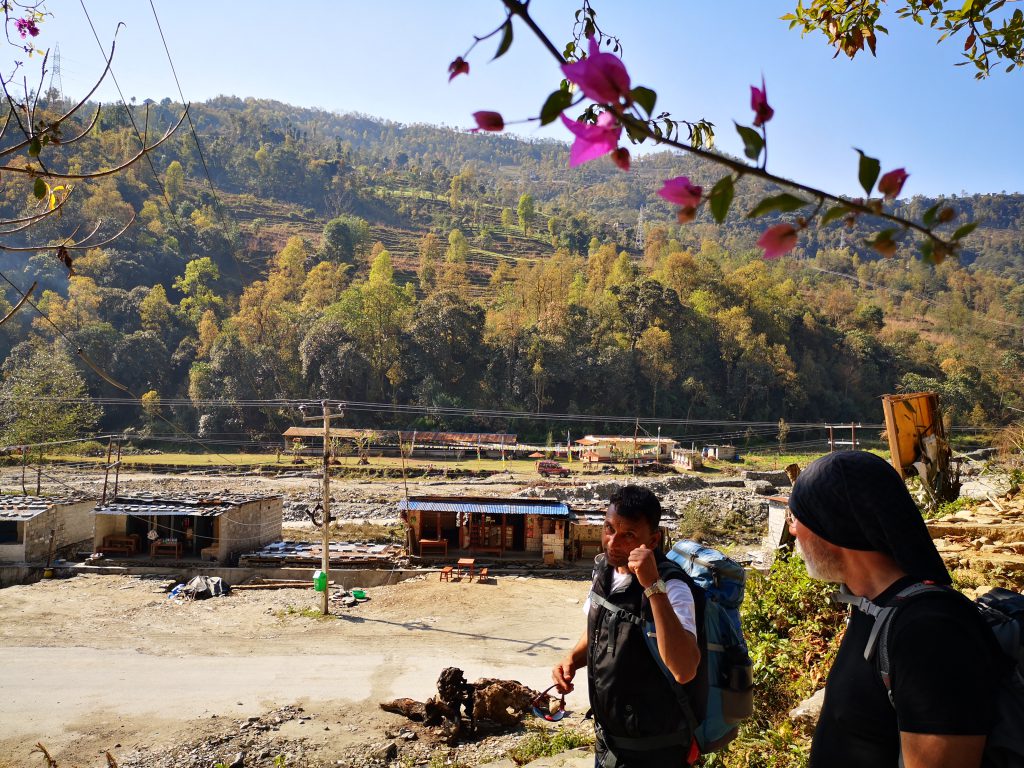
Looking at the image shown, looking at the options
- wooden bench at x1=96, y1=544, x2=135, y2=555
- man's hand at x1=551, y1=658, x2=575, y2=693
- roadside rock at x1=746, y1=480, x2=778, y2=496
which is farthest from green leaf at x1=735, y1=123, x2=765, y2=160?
roadside rock at x1=746, y1=480, x2=778, y2=496

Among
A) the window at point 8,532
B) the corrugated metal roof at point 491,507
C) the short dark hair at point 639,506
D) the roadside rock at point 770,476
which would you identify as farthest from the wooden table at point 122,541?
the roadside rock at point 770,476

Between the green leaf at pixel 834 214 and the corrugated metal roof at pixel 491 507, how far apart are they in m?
15.7

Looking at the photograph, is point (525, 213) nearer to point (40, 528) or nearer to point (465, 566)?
point (465, 566)

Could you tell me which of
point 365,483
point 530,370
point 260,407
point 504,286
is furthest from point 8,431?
point 504,286

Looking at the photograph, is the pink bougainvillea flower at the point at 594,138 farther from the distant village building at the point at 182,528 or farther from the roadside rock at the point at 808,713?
the distant village building at the point at 182,528

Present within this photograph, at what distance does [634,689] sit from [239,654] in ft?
29.4

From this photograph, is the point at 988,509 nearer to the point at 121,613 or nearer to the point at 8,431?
the point at 121,613

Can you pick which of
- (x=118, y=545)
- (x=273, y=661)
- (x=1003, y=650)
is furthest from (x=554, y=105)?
(x=118, y=545)

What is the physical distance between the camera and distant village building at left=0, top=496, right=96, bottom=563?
586 inches

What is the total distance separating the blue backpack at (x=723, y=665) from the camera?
6.41 ft

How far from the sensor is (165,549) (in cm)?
A: 1611

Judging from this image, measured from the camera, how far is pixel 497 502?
56.1 ft

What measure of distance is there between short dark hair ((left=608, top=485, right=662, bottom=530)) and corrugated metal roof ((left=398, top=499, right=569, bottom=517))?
47.0ft

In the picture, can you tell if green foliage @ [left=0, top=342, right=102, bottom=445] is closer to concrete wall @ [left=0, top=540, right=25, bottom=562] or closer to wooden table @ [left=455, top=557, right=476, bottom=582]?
concrete wall @ [left=0, top=540, right=25, bottom=562]
